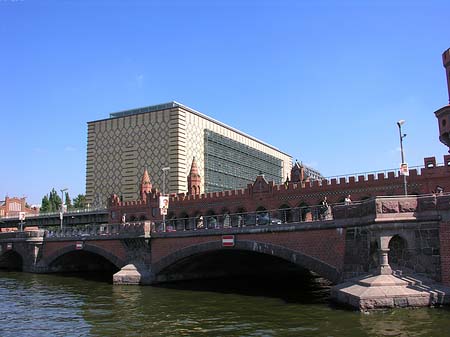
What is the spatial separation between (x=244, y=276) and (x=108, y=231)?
46.1 ft

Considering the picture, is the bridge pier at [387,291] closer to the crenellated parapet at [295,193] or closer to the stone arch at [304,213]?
the stone arch at [304,213]

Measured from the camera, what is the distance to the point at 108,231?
45656 mm

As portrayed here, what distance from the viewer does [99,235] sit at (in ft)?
151

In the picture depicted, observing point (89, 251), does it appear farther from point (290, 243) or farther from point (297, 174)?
point (290, 243)

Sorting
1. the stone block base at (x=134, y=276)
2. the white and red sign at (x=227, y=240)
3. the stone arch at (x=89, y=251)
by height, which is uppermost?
the white and red sign at (x=227, y=240)

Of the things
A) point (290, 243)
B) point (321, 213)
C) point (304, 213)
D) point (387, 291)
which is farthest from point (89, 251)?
point (387, 291)

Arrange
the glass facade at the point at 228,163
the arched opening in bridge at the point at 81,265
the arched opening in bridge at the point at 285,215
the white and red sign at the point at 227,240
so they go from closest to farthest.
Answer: the arched opening in bridge at the point at 285,215
the white and red sign at the point at 227,240
the arched opening in bridge at the point at 81,265
the glass facade at the point at 228,163

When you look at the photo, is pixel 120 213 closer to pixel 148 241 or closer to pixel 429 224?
pixel 148 241

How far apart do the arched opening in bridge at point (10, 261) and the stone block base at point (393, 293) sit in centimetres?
5653

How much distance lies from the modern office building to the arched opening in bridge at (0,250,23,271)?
30.7 m

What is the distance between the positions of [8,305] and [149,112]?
73994mm

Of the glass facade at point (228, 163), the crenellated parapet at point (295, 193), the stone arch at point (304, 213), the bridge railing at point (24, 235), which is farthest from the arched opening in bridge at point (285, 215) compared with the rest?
the glass facade at point (228, 163)

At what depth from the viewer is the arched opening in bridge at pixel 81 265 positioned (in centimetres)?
5491

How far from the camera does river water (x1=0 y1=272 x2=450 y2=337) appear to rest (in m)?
19.6
